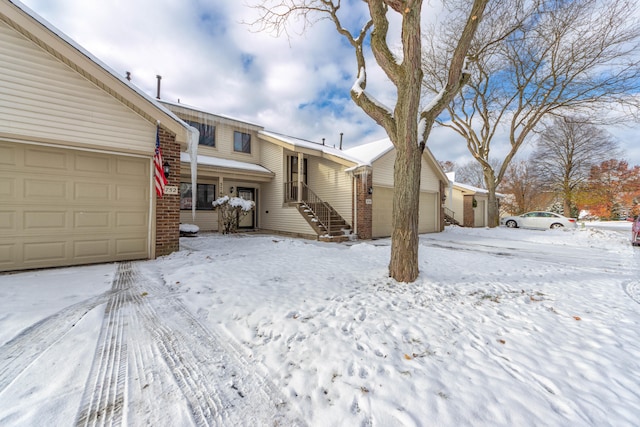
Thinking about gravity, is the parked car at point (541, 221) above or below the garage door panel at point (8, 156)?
below

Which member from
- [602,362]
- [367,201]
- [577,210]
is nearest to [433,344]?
[602,362]

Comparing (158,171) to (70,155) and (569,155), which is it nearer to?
(70,155)

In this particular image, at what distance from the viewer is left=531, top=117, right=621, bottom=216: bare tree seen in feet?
70.6

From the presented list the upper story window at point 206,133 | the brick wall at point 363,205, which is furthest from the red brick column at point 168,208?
the brick wall at point 363,205

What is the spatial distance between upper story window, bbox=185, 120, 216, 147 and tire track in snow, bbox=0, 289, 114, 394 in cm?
1005

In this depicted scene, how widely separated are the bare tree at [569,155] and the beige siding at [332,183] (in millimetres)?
20848

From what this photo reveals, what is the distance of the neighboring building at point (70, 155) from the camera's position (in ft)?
14.9

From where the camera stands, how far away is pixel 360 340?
2.41m

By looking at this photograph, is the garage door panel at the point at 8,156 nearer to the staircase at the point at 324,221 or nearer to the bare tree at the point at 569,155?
the staircase at the point at 324,221

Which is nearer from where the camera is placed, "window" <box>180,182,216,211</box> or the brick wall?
the brick wall

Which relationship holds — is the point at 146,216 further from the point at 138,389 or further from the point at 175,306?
the point at 138,389

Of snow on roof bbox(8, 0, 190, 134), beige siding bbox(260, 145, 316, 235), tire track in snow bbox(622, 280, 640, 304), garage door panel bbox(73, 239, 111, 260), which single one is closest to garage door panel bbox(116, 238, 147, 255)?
garage door panel bbox(73, 239, 111, 260)

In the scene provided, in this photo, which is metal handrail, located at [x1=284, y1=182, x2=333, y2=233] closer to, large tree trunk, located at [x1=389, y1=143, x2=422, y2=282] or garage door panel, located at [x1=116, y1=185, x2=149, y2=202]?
large tree trunk, located at [x1=389, y1=143, x2=422, y2=282]

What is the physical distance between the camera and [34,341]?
7.75 ft
